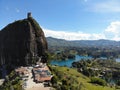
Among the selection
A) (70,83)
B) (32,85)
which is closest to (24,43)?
(70,83)

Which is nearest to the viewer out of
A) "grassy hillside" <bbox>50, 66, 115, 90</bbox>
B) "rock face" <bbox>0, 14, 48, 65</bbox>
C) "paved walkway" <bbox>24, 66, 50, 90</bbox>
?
Result: "paved walkway" <bbox>24, 66, 50, 90</bbox>

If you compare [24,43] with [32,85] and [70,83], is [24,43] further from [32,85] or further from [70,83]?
[32,85]

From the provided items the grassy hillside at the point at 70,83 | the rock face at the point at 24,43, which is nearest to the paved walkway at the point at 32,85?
the grassy hillside at the point at 70,83

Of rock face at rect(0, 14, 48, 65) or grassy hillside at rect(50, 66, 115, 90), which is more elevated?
rock face at rect(0, 14, 48, 65)

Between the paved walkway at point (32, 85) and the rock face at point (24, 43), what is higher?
the rock face at point (24, 43)

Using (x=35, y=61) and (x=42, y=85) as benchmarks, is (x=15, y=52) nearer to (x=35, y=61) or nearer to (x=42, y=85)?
(x=35, y=61)

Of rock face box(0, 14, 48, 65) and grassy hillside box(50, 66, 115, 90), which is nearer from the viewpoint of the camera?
grassy hillside box(50, 66, 115, 90)

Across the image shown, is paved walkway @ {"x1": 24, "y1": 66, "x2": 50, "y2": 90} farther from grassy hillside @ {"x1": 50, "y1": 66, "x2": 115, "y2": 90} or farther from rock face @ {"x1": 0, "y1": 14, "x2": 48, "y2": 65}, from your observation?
rock face @ {"x1": 0, "y1": 14, "x2": 48, "y2": 65}

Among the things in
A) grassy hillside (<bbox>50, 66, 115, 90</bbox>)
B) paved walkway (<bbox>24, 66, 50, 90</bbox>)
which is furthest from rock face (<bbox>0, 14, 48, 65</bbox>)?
paved walkway (<bbox>24, 66, 50, 90</bbox>)

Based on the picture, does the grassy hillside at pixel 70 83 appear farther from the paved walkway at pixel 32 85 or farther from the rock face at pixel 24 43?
the rock face at pixel 24 43
